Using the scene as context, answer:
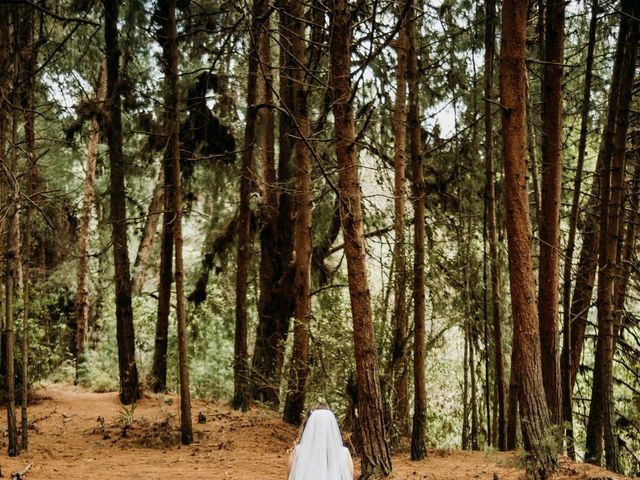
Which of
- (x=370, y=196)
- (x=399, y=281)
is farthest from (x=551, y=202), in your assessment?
(x=370, y=196)

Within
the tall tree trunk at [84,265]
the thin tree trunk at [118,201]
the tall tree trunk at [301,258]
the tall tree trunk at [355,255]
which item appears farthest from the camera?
the tall tree trunk at [84,265]

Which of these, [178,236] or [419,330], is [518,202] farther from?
[178,236]

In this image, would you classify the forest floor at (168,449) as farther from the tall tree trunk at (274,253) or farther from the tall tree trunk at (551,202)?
the tall tree trunk at (551,202)

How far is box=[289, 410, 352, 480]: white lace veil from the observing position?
6270 mm

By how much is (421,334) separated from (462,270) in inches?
93.1

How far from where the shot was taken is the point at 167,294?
1561cm

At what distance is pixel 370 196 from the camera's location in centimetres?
918

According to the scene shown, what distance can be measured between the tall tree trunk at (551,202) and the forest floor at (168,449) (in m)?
1.77

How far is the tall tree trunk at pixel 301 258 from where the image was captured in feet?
39.5

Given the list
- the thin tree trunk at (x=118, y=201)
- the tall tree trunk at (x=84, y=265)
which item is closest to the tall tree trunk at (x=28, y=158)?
the thin tree trunk at (x=118, y=201)

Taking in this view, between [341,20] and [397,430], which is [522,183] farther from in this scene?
[397,430]

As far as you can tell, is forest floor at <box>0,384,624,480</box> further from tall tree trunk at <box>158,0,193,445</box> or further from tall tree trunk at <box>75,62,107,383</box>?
tall tree trunk at <box>75,62,107,383</box>

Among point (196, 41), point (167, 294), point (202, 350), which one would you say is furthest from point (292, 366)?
point (202, 350)

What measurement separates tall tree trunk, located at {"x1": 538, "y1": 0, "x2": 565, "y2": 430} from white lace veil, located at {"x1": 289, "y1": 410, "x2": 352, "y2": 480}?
4505 mm
